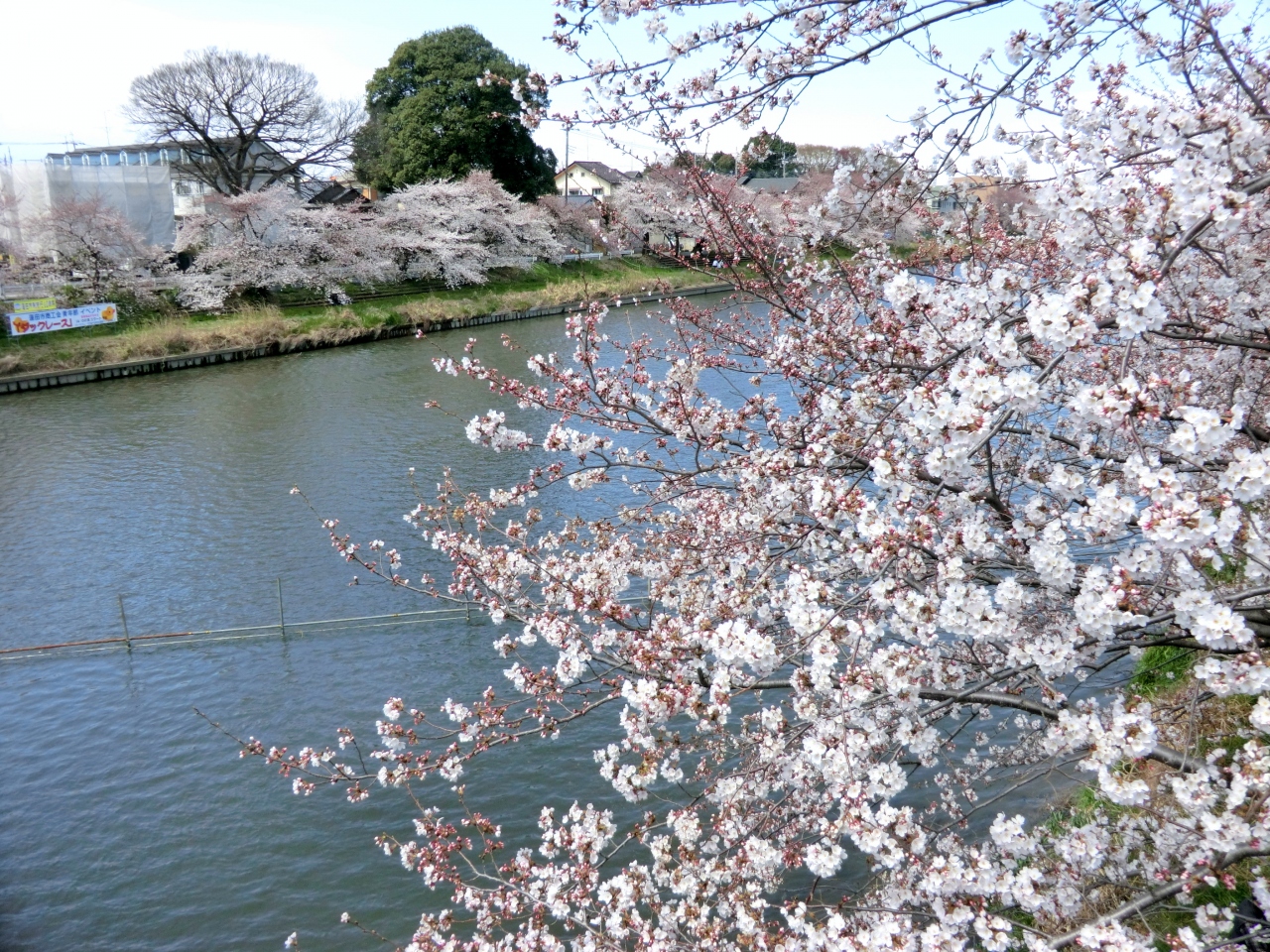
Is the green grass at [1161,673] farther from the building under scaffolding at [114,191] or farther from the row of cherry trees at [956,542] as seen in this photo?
the building under scaffolding at [114,191]

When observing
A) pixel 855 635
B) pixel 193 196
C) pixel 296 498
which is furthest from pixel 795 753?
pixel 193 196

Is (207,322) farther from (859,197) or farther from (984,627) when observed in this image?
(984,627)

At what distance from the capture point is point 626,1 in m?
4.60

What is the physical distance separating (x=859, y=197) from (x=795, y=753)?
351 centimetres

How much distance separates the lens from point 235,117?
41656 mm

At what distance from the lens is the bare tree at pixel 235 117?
1590 inches

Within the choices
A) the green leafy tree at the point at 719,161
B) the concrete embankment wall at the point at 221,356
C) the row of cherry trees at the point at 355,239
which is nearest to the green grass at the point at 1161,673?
the green leafy tree at the point at 719,161

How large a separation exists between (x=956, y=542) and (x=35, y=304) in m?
33.6

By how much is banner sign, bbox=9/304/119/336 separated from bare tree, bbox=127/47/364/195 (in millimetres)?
13793

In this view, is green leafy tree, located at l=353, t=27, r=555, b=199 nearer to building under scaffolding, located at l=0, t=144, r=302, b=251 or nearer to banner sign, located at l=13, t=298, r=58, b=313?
building under scaffolding, located at l=0, t=144, r=302, b=251

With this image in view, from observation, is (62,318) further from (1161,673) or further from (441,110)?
(1161,673)

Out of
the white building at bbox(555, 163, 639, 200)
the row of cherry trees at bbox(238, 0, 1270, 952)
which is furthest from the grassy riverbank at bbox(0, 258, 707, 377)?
the white building at bbox(555, 163, 639, 200)

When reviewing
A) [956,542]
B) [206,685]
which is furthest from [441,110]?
[956,542]

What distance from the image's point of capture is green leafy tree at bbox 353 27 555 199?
46.4 metres
